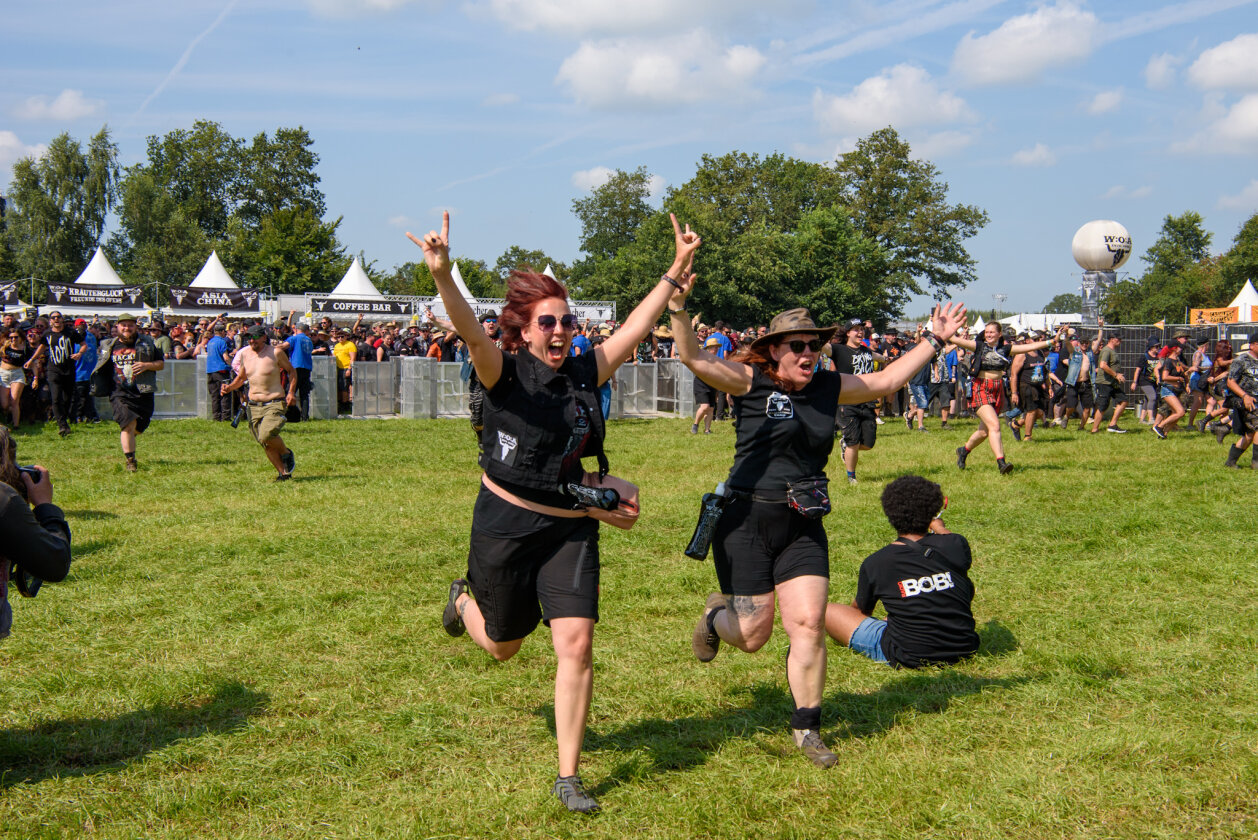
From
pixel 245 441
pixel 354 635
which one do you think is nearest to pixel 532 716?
pixel 354 635

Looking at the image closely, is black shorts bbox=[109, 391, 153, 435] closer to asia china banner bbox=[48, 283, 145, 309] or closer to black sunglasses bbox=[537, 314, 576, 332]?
black sunglasses bbox=[537, 314, 576, 332]

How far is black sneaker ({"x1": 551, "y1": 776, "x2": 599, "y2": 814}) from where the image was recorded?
374cm

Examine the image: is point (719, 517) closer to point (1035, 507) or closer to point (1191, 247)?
point (1035, 507)

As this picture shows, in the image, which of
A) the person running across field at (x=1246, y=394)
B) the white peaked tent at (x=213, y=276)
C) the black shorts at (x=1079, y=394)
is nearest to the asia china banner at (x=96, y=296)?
the white peaked tent at (x=213, y=276)

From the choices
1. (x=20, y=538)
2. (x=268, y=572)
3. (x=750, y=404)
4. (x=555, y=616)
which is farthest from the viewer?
(x=268, y=572)

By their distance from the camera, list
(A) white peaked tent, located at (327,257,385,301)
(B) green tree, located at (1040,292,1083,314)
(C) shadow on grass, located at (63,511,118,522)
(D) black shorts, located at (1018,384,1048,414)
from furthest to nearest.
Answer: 1. (B) green tree, located at (1040,292,1083,314)
2. (A) white peaked tent, located at (327,257,385,301)
3. (D) black shorts, located at (1018,384,1048,414)
4. (C) shadow on grass, located at (63,511,118,522)

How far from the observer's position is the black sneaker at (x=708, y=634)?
15.8 feet

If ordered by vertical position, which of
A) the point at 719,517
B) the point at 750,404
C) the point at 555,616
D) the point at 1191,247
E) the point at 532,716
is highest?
the point at 1191,247

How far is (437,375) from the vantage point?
2162cm

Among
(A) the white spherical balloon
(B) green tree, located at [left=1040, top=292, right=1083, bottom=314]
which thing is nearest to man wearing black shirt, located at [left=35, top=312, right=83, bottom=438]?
(A) the white spherical balloon

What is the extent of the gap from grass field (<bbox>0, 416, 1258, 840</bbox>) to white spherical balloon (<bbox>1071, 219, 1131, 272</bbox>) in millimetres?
22600

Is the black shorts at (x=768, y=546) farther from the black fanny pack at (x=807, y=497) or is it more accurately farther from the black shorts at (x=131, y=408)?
the black shorts at (x=131, y=408)

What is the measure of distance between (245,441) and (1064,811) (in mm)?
15302

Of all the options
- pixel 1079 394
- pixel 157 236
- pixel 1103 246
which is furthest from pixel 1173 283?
pixel 157 236
